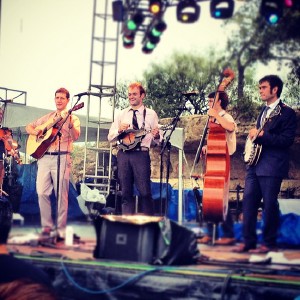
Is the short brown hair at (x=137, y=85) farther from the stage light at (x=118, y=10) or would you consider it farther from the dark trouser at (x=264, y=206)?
the dark trouser at (x=264, y=206)

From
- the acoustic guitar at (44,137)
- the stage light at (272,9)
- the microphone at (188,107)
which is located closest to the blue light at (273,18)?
the stage light at (272,9)

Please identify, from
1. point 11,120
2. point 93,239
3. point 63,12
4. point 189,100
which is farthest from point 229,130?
point 11,120

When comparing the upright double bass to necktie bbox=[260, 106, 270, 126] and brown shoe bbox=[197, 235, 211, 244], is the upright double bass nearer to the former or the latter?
brown shoe bbox=[197, 235, 211, 244]

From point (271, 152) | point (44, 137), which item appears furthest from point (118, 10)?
point (271, 152)

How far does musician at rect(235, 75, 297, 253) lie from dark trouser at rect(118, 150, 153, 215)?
895mm

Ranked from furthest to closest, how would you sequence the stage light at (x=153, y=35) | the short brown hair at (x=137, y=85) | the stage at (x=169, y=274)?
1. the short brown hair at (x=137, y=85)
2. the stage light at (x=153, y=35)
3. the stage at (x=169, y=274)

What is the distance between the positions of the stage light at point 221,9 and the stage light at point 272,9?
0.77ft

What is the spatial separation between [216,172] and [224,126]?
1.30 feet

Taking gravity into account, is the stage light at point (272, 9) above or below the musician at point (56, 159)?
above

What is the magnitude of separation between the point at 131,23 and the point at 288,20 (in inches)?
46.4

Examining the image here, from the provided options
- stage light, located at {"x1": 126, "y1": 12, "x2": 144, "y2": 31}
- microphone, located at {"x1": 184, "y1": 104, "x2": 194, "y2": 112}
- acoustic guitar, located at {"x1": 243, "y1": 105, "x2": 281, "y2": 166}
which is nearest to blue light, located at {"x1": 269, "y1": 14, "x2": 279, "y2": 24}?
acoustic guitar, located at {"x1": 243, "y1": 105, "x2": 281, "y2": 166}

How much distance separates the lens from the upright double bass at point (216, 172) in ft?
12.2

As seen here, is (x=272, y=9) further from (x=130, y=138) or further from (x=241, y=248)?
(x=241, y=248)

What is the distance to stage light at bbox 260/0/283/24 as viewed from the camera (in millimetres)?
3387
